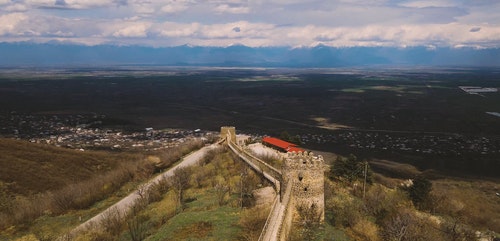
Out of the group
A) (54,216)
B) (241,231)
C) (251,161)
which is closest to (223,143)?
(251,161)

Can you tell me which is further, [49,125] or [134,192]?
[49,125]

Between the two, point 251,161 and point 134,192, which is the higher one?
point 251,161

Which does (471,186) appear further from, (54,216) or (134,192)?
(54,216)

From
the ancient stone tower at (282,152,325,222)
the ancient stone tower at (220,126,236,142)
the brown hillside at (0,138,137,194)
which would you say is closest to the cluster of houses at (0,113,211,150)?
the brown hillside at (0,138,137,194)

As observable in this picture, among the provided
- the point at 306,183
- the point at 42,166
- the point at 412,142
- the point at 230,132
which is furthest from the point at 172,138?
the point at 306,183

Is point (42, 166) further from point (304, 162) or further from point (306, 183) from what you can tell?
point (306, 183)

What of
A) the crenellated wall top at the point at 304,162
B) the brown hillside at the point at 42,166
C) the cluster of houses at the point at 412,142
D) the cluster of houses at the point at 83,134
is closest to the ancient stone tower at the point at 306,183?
the crenellated wall top at the point at 304,162

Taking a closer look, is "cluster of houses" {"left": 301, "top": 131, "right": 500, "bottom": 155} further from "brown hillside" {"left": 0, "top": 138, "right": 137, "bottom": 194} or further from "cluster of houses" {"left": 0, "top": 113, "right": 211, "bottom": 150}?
"brown hillside" {"left": 0, "top": 138, "right": 137, "bottom": 194}

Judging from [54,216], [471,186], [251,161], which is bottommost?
[471,186]
